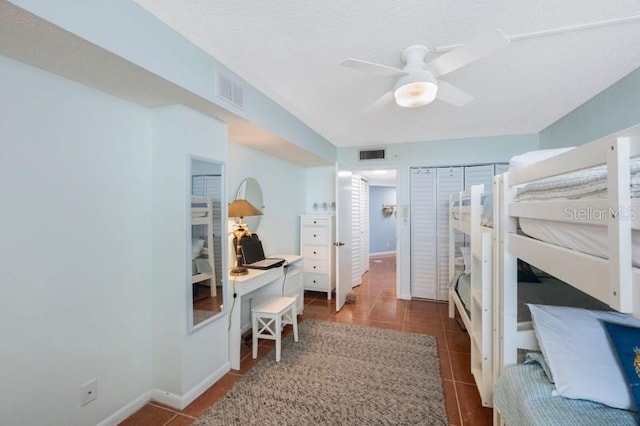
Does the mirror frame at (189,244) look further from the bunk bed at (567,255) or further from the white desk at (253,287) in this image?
the bunk bed at (567,255)

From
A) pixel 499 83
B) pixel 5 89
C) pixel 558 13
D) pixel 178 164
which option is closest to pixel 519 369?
pixel 558 13

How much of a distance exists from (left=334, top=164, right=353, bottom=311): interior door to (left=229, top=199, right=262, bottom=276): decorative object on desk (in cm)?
129

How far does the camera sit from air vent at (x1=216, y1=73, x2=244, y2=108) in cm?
189

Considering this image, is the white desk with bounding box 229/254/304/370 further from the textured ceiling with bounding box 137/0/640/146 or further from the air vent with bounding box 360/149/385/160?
the air vent with bounding box 360/149/385/160

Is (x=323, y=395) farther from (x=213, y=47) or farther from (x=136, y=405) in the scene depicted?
(x=213, y=47)

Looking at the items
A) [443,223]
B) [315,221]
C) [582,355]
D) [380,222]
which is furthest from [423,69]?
[380,222]

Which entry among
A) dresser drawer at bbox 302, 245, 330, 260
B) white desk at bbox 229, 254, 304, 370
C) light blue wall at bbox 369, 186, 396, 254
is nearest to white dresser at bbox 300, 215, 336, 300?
dresser drawer at bbox 302, 245, 330, 260

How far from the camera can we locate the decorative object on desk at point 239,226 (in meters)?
2.52

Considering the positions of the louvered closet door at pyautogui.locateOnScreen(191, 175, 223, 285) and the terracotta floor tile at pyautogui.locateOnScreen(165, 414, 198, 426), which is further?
the louvered closet door at pyautogui.locateOnScreen(191, 175, 223, 285)

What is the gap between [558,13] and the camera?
55.4 inches

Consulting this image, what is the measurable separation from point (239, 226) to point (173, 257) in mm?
812

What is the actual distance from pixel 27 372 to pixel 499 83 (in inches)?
137

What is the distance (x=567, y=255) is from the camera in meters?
0.91

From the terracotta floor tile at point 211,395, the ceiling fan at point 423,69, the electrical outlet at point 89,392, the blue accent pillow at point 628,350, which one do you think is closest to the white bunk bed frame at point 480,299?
the blue accent pillow at point 628,350
